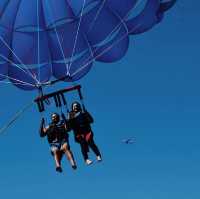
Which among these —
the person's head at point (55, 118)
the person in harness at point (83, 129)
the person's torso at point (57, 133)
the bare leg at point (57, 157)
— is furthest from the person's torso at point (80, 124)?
the bare leg at point (57, 157)

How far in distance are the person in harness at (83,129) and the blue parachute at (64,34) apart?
1712mm

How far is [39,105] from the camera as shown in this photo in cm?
1259

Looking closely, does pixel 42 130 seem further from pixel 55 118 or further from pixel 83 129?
pixel 83 129

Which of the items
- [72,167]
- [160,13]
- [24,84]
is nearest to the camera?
[72,167]

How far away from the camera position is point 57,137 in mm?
12695

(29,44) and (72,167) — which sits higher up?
(29,44)

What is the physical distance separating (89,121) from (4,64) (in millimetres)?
3984

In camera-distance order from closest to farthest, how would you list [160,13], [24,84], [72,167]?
[72,167]
[160,13]
[24,84]

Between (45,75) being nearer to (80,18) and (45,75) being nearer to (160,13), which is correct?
(80,18)

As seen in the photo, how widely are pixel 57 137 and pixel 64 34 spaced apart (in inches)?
140

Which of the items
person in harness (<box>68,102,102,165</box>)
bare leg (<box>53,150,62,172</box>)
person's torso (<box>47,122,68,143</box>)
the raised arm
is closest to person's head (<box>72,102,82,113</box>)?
person in harness (<box>68,102,102,165</box>)

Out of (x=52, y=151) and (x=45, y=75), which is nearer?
(x=52, y=151)

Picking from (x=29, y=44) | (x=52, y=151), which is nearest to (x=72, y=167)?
(x=52, y=151)

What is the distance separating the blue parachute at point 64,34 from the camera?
46.9 feet
